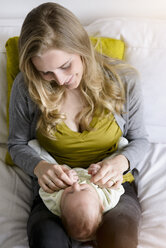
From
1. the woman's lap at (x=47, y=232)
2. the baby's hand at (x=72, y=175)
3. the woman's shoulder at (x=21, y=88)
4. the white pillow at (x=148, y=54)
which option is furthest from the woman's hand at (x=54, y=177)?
the white pillow at (x=148, y=54)

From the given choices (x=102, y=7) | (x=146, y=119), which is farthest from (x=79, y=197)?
(x=102, y=7)

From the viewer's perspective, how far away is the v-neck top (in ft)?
4.43

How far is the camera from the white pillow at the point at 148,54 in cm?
154

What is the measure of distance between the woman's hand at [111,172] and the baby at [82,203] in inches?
0.7

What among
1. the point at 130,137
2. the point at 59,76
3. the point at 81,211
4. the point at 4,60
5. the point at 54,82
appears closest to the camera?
the point at 81,211

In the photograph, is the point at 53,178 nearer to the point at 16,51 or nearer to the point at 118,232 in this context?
the point at 118,232

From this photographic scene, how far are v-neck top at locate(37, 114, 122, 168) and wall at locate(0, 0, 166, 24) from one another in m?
0.68

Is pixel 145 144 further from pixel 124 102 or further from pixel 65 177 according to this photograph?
pixel 65 177

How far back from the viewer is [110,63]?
1430 mm

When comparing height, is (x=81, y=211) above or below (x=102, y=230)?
above

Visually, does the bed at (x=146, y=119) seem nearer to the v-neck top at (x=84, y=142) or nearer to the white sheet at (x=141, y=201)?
the white sheet at (x=141, y=201)

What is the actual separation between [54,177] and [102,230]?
0.85ft

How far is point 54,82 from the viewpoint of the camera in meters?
1.35

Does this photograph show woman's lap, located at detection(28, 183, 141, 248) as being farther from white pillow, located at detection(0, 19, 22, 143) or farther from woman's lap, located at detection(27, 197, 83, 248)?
white pillow, located at detection(0, 19, 22, 143)
